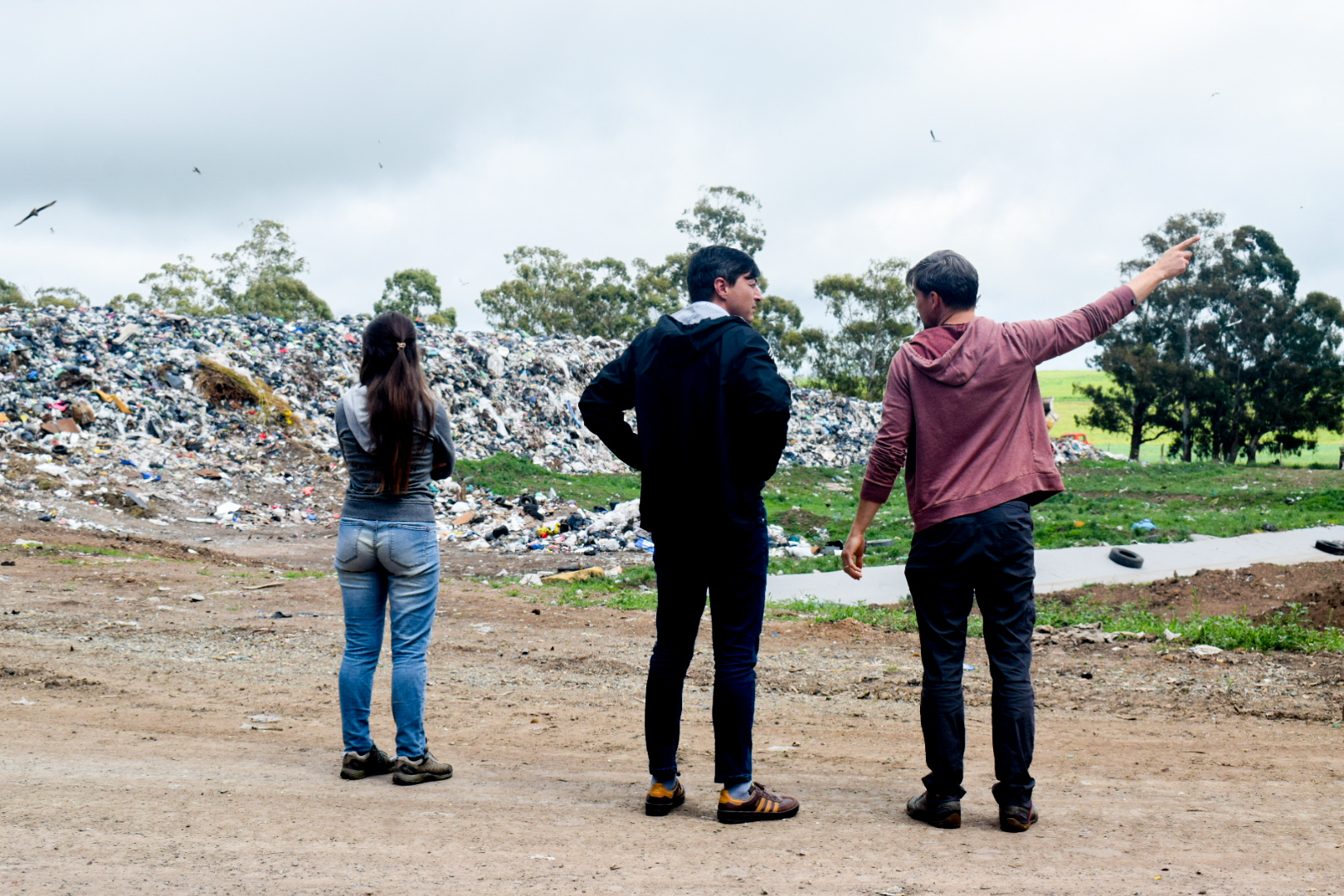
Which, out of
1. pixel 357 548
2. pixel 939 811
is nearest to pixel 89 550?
pixel 357 548

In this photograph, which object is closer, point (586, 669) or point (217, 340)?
point (586, 669)

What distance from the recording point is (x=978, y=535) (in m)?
3.05

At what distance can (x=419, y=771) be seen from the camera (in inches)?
141

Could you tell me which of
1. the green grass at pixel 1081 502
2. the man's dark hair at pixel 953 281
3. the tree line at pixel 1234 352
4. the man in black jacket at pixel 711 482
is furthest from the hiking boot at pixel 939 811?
the tree line at pixel 1234 352

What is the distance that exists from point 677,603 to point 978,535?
0.94 metres

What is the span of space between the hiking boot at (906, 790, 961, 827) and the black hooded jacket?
1.00 metres

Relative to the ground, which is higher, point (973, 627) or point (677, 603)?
point (677, 603)

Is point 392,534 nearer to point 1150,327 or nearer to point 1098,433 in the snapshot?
point 1150,327

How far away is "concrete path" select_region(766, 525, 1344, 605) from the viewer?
31.9ft

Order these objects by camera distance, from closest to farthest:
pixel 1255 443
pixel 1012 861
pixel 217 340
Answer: pixel 1012 861, pixel 217 340, pixel 1255 443

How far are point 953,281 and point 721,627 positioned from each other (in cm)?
132

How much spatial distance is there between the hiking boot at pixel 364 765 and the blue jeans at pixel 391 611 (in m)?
0.03

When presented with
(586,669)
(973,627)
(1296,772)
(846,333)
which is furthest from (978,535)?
(846,333)

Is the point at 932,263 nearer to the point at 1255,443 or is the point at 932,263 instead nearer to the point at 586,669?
the point at 586,669
